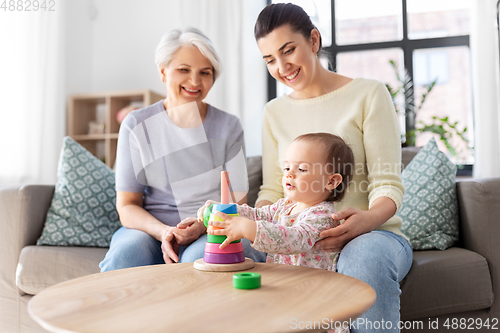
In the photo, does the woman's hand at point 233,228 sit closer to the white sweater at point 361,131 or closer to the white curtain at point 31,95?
the white sweater at point 361,131

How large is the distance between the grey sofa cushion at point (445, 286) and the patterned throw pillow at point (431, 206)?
144 millimetres

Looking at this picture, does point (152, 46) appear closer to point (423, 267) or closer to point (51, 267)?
point (51, 267)

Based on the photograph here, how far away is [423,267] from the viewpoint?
4.76 feet

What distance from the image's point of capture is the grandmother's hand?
1026mm

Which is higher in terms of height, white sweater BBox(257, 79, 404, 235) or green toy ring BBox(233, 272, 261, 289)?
white sweater BBox(257, 79, 404, 235)

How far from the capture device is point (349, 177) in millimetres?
1197

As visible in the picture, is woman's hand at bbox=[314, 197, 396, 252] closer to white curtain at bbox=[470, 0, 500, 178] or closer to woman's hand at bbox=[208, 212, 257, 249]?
woman's hand at bbox=[208, 212, 257, 249]

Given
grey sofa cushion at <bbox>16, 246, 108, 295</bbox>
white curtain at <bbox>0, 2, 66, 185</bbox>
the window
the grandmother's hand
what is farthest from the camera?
the window

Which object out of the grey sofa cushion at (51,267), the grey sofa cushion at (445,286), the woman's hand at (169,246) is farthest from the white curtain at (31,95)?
the grey sofa cushion at (445,286)

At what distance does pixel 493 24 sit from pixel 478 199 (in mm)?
2083

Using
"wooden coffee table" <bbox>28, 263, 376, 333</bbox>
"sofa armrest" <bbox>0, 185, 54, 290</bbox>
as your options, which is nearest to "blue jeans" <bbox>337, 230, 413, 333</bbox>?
"wooden coffee table" <bbox>28, 263, 376, 333</bbox>

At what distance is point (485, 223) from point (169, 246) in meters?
1.20

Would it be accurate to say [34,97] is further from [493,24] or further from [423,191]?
[493,24]

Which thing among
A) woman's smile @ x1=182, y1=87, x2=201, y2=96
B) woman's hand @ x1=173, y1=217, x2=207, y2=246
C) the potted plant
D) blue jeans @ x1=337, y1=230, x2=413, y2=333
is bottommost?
blue jeans @ x1=337, y1=230, x2=413, y2=333
